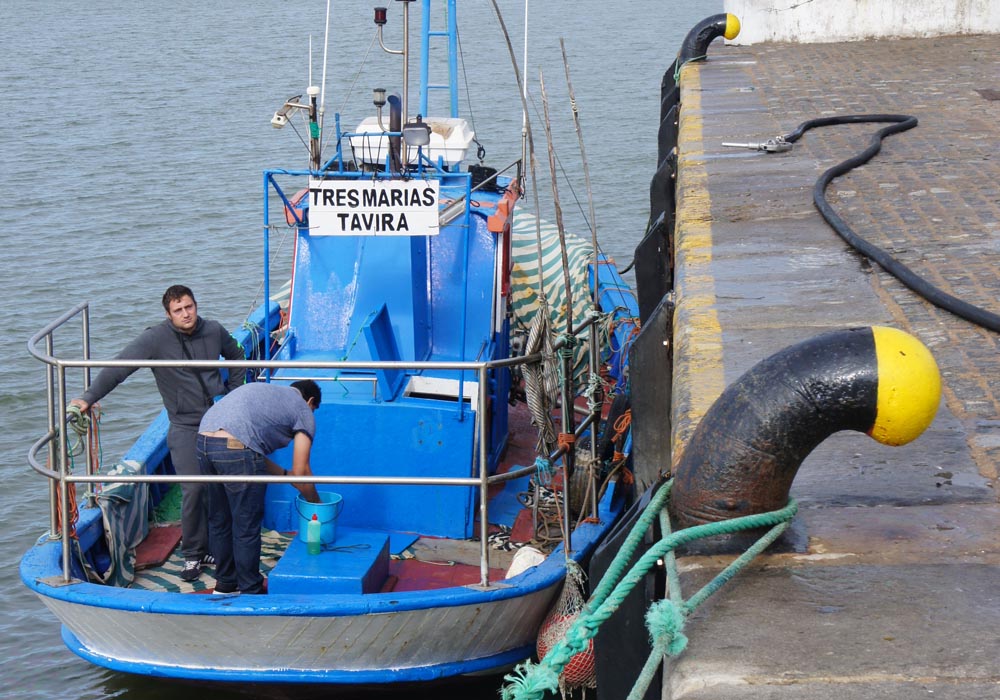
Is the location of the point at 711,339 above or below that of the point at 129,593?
above

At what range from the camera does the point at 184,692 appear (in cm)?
754

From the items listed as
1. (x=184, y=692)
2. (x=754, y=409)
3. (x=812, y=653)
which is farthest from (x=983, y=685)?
(x=184, y=692)

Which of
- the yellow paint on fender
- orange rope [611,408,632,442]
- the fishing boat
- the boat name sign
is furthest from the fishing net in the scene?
the yellow paint on fender

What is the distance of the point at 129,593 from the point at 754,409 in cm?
424

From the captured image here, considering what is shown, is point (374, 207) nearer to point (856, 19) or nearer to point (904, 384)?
point (904, 384)

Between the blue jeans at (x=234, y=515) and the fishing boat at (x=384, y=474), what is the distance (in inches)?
7.5

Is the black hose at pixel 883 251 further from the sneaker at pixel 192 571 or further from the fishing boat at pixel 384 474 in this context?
the sneaker at pixel 192 571

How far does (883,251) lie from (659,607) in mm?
3001

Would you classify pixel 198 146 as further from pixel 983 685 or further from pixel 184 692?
pixel 983 685

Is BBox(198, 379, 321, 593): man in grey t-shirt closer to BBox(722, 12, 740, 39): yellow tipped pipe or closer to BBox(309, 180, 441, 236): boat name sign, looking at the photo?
BBox(309, 180, 441, 236): boat name sign

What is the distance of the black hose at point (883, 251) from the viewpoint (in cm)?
421

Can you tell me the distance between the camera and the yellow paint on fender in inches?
100

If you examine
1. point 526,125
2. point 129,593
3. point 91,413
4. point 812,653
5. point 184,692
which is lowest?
point 184,692

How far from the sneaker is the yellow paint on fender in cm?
511
